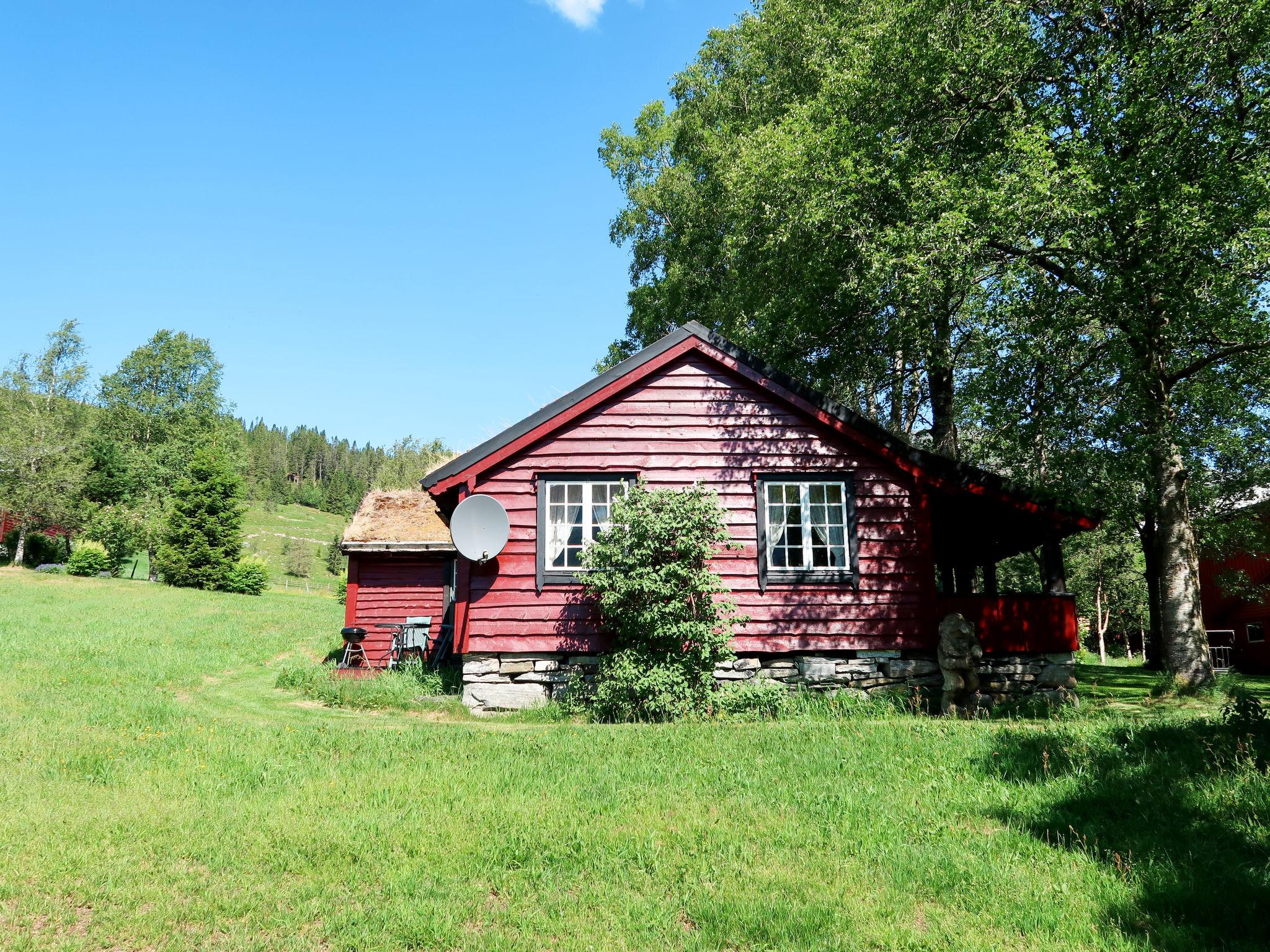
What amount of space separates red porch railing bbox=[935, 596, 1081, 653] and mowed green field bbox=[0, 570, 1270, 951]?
3.26 meters

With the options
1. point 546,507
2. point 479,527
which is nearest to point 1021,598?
point 546,507

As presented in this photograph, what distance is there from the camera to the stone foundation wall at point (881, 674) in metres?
13.2

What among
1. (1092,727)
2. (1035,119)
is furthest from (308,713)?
(1035,119)

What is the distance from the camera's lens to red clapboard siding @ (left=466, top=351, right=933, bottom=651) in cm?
1317

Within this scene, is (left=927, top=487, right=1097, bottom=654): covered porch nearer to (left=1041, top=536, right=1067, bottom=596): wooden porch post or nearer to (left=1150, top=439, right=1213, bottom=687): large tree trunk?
(left=1041, top=536, right=1067, bottom=596): wooden porch post

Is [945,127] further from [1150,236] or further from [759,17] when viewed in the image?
[759,17]

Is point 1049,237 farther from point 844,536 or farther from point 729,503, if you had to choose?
point 729,503

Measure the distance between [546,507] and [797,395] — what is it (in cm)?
472

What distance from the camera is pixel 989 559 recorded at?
63.3 feet

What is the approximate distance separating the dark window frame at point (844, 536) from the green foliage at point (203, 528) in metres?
36.9

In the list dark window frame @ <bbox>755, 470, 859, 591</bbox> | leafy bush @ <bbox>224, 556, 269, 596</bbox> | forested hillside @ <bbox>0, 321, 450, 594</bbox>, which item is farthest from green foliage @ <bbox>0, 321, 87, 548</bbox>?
dark window frame @ <bbox>755, 470, 859, 591</bbox>

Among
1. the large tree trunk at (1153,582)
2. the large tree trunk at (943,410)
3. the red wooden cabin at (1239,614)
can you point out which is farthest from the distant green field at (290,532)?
the red wooden cabin at (1239,614)

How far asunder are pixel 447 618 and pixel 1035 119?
16766 mm

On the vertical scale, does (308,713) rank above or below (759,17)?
below
